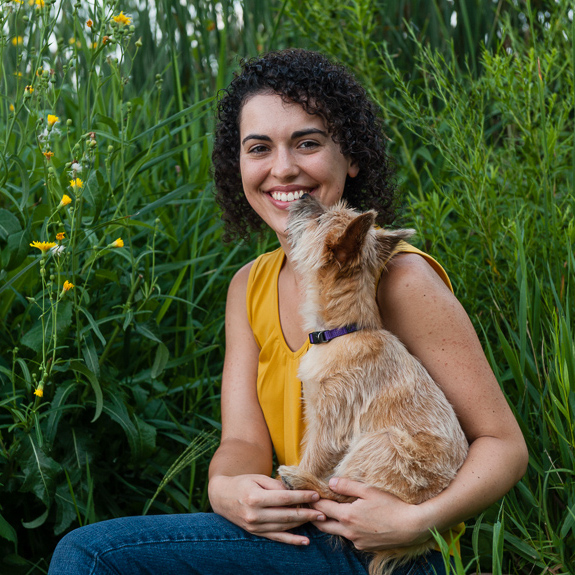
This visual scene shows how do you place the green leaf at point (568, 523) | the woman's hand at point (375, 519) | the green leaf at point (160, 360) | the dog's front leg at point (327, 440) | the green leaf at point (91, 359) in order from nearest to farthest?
1. the woman's hand at point (375, 519)
2. the dog's front leg at point (327, 440)
3. the green leaf at point (568, 523)
4. the green leaf at point (91, 359)
5. the green leaf at point (160, 360)

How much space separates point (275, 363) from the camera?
2.44 m

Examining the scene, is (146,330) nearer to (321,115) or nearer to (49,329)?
(49,329)

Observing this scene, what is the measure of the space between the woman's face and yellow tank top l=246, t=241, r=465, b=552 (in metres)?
0.26

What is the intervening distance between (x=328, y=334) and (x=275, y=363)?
375mm

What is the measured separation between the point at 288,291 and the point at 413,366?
0.69 m

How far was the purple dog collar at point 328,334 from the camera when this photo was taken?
2.12 metres

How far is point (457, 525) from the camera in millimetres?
2051

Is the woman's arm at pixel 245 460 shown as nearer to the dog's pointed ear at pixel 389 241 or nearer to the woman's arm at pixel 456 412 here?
the woman's arm at pixel 456 412

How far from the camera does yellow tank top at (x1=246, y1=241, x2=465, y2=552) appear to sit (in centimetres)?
231

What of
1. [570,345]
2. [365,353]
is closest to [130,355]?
[365,353]

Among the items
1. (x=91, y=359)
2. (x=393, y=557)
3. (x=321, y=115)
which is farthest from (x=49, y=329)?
(x=393, y=557)

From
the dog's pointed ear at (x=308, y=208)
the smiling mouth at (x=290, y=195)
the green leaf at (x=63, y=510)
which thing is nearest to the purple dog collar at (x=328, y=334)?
the dog's pointed ear at (x=308, y=208)

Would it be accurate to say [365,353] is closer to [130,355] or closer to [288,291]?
[288,291]

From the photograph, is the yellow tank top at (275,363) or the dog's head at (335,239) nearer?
the dog's head at (335,239)
